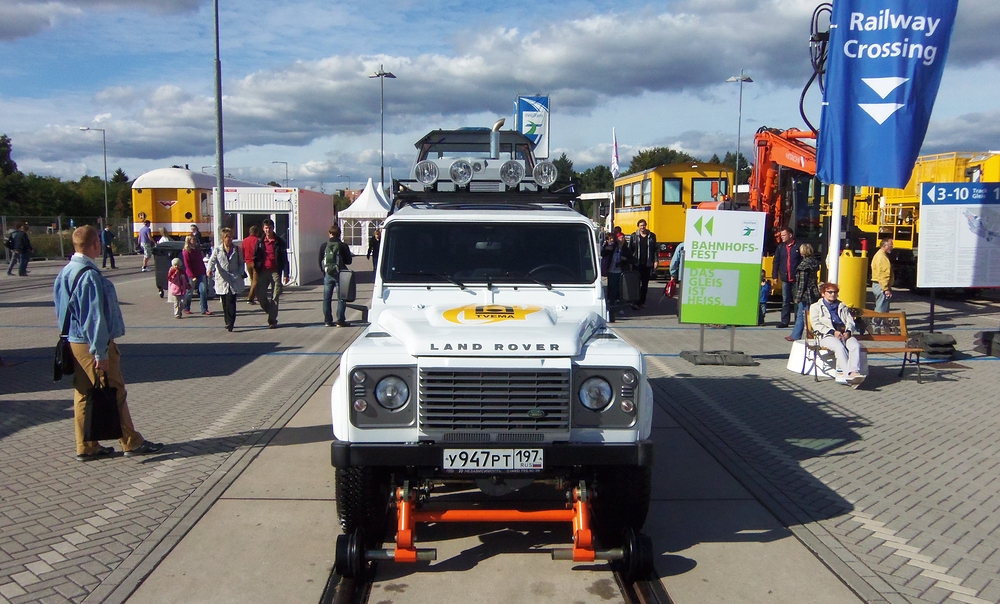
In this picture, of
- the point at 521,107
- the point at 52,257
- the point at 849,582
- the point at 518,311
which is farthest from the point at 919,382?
the point at 52,257

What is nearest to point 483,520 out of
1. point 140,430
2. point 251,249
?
point 140,430

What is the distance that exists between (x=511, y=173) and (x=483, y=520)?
399cm

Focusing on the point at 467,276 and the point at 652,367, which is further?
the point at 652,367

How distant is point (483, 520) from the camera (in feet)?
15.0

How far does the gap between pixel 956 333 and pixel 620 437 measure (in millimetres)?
12576

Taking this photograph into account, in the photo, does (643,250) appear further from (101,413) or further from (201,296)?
(101,413)

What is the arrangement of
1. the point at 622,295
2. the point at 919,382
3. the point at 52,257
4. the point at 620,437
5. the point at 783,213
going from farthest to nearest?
the point at 52,257, the point at 783,213, the point at 919,382, the point at 622,295, the point at 620,437

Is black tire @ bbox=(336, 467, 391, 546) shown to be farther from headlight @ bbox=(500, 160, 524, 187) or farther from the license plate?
headlight @ bbox=(500, 160, 524, 187)

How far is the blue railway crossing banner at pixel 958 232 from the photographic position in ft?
39.8

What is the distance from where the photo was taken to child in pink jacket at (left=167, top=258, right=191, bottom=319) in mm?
15930

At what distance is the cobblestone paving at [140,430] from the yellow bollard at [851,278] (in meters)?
7.87

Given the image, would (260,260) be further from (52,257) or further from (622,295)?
(52,257)

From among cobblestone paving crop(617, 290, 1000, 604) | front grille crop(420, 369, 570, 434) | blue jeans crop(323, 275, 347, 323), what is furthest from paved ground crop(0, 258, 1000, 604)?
blue jeans crop(323, 275, 347, 323)

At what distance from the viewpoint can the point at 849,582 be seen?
4633 mm
